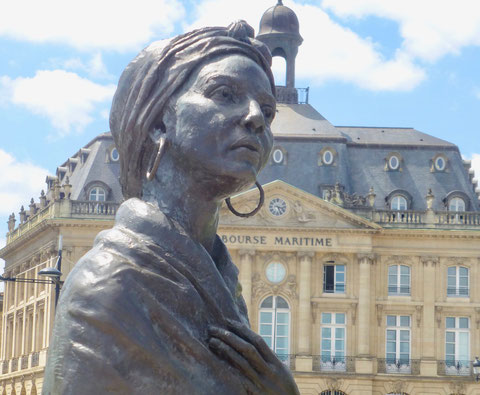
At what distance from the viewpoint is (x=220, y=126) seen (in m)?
3.25

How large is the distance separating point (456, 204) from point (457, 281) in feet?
11.8

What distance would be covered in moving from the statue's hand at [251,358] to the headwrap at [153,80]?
18.7 inches

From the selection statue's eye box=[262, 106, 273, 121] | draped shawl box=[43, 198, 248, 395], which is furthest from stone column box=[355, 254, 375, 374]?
draped shawl box=[43, 198, 248, 395]

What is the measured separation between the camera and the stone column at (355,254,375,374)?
2144 inches

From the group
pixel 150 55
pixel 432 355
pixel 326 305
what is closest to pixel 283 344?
pixel 326 305

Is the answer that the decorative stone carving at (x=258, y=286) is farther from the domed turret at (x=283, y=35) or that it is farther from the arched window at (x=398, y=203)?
the domed turret at (x=283, y=35)

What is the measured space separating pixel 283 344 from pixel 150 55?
51588 millimetres

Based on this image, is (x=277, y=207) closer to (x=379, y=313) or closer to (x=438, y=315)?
(x=379, y=313)

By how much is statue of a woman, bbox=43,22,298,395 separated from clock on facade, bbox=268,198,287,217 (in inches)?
2028

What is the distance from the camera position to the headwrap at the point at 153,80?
3.34m

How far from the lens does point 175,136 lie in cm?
329

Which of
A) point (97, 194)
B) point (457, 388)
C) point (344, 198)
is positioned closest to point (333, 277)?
point (344, 198)

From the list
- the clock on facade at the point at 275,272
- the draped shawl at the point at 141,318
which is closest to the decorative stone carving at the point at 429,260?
the clock on facade at the point at 275,272

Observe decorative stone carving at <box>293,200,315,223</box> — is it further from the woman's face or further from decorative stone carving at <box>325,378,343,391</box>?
the woman's face
